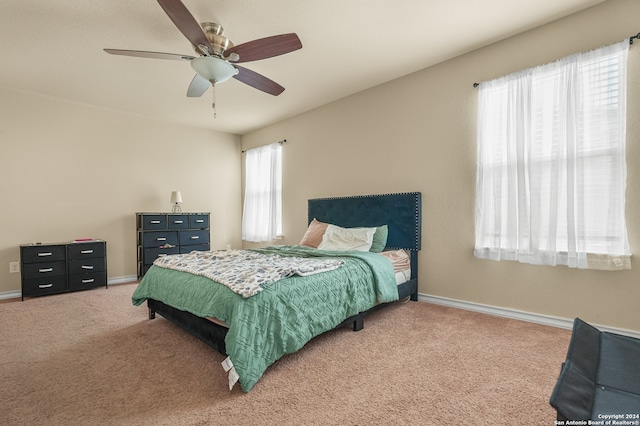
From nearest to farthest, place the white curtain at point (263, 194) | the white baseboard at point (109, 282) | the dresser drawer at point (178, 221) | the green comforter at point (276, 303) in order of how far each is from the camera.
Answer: the green comforter at point (276, 303) → the white baseboard at point (109, 282) → the dresser drawer at point (178, 221) → the white curtain at point (263, 194)

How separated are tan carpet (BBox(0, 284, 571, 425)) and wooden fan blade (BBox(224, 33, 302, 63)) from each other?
7.42 feet

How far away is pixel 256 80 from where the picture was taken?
9.09 ft

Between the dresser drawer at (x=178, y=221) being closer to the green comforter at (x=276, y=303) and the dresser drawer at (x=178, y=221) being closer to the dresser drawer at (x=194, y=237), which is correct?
the dresser drawer at (x=194, y=237)

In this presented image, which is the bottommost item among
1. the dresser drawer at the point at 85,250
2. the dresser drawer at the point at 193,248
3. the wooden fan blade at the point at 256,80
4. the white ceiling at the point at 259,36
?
the dresser drawer at the point at 193,248

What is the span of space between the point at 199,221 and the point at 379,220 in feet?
9.98

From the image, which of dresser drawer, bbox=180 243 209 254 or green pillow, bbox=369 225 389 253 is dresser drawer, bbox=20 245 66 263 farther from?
green pillow, bbox=369 225 389 253

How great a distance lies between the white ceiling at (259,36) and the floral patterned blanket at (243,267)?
2.05 meters

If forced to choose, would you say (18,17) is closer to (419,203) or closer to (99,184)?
(99,184)

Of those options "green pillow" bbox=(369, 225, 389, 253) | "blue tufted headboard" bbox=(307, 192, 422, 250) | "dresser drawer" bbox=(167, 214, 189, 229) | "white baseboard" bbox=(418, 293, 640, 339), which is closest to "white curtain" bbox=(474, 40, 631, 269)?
"white baseboard" bbox=(418, 293, 640, 339)

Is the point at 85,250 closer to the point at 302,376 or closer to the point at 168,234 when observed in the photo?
the point at 168,234

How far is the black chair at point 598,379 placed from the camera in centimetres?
79

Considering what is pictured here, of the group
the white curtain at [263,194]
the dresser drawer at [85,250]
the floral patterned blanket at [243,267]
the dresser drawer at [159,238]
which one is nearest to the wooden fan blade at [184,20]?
the floral patterned blanket at [243,267]

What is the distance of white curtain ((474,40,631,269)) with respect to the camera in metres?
2.31

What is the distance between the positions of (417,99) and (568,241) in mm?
2078
